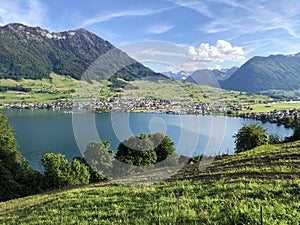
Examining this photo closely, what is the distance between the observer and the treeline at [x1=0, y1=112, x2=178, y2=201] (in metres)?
30.9

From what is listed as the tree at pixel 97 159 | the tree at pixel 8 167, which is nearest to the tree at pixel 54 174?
the tree at pixel 8 167

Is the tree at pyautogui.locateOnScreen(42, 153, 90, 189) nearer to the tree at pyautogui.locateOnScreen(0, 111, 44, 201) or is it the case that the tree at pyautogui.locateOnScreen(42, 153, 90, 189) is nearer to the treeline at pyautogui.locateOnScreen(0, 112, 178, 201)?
the treeline at pyautogui.locateOnScreen(0, 112, 178, 201)

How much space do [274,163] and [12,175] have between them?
3002 centimetres

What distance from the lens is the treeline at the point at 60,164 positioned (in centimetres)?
3091

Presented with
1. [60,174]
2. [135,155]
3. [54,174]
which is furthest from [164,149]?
[54,174]

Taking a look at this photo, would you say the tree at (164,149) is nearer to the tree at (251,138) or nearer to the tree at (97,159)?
the tree at (97,159)

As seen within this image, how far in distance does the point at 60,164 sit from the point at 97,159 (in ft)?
19.8

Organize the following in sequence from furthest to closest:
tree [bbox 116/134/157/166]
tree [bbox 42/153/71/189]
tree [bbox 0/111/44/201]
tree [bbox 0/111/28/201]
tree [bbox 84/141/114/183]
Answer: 1. tree [bbox 116/134/157/166]
2. tree [bbox 84/141/114/183]
3. tree [bbox 42/153/71/189]
4. tree [bbox 0/111/44/201]
5. tree [bbox 0/111/28/201]

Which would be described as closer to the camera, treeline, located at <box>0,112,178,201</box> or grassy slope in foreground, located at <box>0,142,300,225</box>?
grassy slope in foreground, located at <box>0,142,300,225</box>

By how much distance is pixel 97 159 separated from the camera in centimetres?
4253

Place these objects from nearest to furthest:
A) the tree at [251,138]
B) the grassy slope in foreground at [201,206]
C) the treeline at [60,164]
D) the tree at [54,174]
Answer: the grassy slope in foreground at [201,206], the treeline at [60,164], the tree at [54,174], the tree at [251,138]

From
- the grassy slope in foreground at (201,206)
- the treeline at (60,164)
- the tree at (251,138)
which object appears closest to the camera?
the grassy slope in foreground at (201,206)

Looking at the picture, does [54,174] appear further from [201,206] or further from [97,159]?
[201,206]

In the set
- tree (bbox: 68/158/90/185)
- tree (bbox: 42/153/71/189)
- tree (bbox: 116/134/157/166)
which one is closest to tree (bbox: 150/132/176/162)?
tree (bbox: 116/134/157/166)
